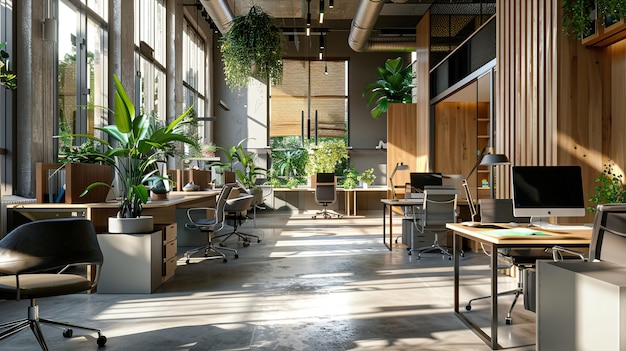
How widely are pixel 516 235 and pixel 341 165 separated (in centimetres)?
1158

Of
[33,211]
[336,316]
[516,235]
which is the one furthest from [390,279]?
[33,211]

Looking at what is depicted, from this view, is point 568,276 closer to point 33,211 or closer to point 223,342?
point 223,342

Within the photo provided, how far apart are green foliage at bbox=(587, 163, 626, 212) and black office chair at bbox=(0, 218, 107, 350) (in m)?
4.13

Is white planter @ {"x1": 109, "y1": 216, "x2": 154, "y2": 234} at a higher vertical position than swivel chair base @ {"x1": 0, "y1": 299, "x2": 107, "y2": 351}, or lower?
higher

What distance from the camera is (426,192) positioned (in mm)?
6660

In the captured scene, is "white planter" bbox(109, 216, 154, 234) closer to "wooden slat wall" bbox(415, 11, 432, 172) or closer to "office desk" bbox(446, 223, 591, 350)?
"office desk" bbox(446, 223, 591, 350)

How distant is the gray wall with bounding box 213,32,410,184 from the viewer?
1505cm

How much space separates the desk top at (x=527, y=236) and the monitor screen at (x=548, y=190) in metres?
0.23

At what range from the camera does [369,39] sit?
40.2 feet

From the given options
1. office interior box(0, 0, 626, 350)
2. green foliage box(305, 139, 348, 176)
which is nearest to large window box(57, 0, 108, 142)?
office interior box(0, 0, 626, 350)

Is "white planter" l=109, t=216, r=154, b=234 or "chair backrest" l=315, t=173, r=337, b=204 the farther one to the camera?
"chair backrest" l=315, t=173, r=337, b=204

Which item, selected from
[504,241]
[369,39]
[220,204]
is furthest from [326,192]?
[504,241]

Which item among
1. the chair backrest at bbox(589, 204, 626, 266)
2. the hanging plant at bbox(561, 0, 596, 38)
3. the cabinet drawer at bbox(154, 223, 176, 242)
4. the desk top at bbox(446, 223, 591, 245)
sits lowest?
the cabinet drawer at bbox(154, 223, 176, 242)

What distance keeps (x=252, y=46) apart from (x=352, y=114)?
27.9 ft
